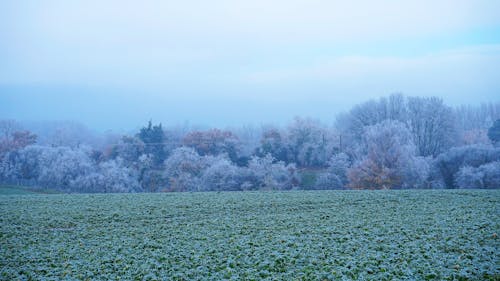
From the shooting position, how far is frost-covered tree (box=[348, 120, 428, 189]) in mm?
37503

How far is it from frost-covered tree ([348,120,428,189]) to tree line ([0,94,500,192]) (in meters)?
A: 0.09

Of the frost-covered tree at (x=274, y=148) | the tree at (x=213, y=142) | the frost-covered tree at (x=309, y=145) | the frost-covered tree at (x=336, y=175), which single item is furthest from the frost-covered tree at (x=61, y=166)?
the frost-covered tree at (x=336, y=175)

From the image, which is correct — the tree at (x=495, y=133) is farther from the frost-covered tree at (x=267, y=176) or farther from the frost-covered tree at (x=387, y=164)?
the frost-covered tree at (x=267, y=176)

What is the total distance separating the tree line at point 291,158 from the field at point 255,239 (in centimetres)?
1874

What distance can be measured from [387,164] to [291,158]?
1439cm

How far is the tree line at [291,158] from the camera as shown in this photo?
38.5 meters

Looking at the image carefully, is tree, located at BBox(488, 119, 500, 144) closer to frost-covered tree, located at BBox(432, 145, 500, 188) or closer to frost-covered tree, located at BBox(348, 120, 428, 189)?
frost-covered tree, located at BBox(432, 145, 500, 188)

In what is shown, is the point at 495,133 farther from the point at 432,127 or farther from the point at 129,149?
the point at 129,149

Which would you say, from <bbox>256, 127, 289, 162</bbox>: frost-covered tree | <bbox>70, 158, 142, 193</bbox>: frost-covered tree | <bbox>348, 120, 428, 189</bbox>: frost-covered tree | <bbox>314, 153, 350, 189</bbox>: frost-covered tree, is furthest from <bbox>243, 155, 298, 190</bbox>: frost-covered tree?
<bbox>70, 158, 142, 193</bbox>: frost-covered tree

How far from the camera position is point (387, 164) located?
126 ft

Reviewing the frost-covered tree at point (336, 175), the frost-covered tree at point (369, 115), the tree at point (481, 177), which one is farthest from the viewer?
the frost-covered tree at point (369, 115)

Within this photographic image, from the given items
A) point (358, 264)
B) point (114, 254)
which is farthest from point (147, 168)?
point (358, 264)

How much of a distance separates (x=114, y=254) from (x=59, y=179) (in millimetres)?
37841

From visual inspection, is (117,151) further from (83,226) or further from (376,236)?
(376,236)
